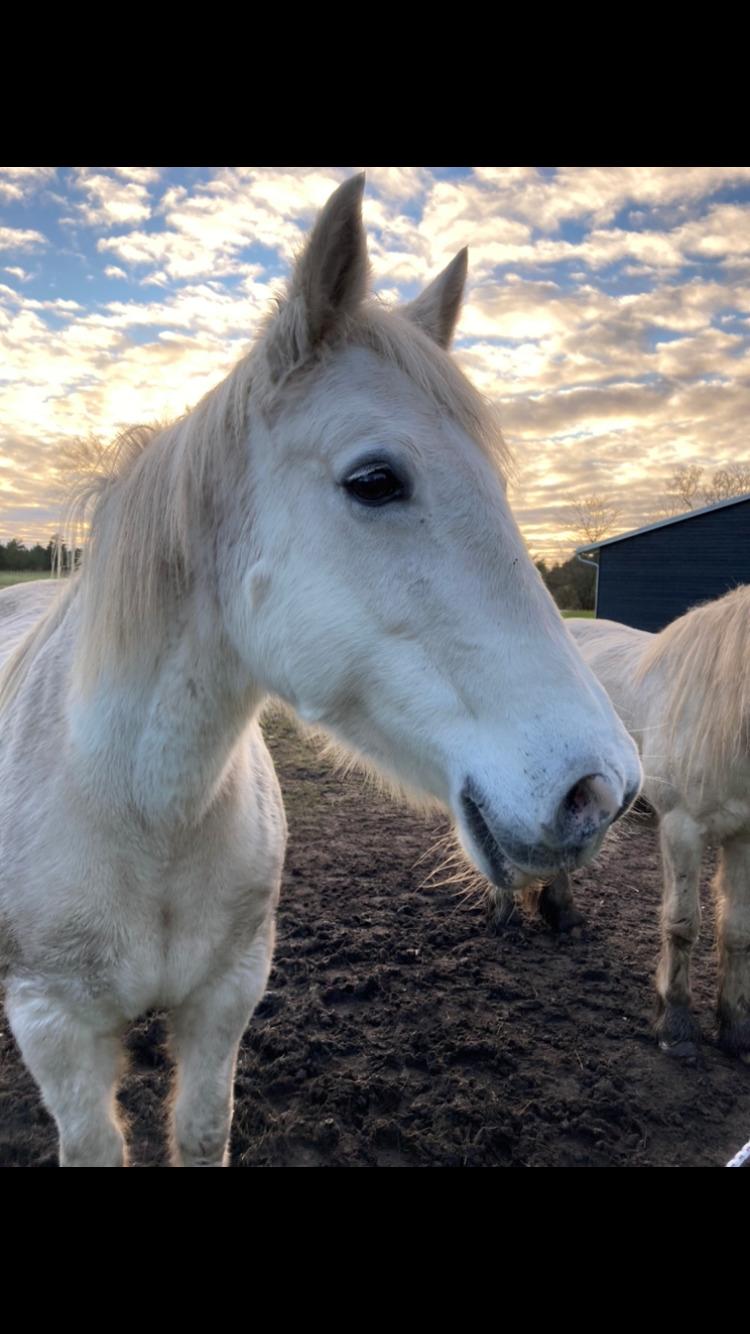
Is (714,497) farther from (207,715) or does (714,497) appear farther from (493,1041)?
(207,715)

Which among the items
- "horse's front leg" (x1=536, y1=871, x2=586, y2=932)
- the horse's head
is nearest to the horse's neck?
the horse's head

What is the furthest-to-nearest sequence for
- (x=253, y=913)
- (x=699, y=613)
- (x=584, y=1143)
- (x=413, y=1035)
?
(x=699, y=613) < (x=413, y=1035) < (x=584, y=1143) < (x=253, y=913)

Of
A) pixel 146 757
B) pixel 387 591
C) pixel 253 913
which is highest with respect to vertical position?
pixel 387 591

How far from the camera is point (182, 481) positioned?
1.60m

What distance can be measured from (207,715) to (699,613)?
3.39m

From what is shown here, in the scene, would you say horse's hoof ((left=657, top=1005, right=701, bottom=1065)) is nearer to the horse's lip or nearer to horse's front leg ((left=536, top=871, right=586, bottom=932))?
horse's front leg ((left=536, top=871, right=586, bottom=932))

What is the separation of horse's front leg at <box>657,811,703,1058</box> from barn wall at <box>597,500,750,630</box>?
13532mm

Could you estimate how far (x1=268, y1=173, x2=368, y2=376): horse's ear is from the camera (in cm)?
137

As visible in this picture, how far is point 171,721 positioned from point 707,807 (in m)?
3.04

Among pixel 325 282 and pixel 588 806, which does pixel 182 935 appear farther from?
pixel 325 282

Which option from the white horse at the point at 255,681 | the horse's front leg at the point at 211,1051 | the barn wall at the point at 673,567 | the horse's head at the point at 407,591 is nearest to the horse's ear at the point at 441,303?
the white horse at the point at 255,681

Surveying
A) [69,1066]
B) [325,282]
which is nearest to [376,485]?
[325,282]
